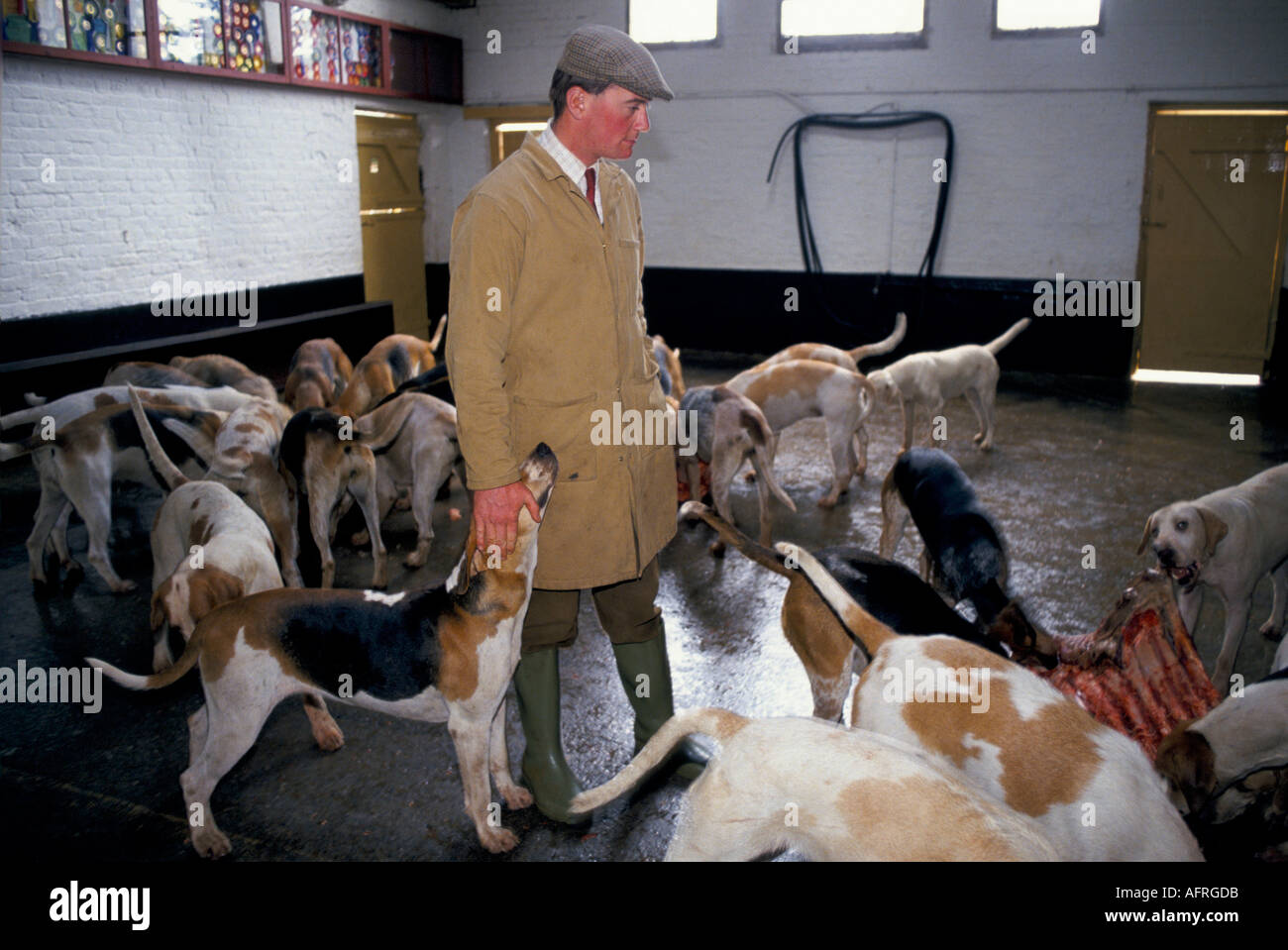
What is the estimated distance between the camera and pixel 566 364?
2.65 meters

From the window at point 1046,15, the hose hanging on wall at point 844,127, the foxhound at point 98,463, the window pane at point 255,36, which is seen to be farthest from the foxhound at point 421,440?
the window at point 1046,15

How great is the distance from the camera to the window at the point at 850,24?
34.9 feet

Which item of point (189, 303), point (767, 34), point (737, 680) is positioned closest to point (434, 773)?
point (737, 680)

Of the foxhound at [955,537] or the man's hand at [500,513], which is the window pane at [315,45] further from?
the man's hand at [500,513]

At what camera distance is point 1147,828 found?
2.02 meters

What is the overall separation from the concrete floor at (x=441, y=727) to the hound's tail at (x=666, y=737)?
81 cm

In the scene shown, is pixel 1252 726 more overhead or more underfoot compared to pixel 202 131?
more underfoot

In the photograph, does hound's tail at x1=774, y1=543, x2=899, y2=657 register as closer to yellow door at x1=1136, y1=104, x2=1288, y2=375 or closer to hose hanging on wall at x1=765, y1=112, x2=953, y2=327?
hose hanging on wall at x1=765, y1=112, x2=953, y2=327

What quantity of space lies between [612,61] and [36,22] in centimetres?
636

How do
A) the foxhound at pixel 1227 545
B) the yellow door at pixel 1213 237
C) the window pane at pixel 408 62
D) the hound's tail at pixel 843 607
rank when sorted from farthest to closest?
the window pane at pixel 408 62 < the yellow door at pixel 1213 237 < the foxhound at pixel 1227 545 < the hound's tail at pixel 843 607

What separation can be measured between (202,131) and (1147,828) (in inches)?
354

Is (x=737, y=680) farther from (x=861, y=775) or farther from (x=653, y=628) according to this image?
(x=861, y=775)

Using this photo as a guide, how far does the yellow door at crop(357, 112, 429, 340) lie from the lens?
11398 millimetres

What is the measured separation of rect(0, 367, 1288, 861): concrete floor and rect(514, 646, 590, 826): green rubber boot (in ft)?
→ 0.28
